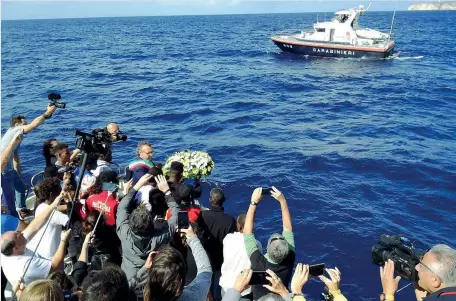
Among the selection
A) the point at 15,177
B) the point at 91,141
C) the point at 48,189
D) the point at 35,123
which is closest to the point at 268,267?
the point at 91,141

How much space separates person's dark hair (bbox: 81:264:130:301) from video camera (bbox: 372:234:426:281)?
2634 mm

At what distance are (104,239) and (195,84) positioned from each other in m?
28.6

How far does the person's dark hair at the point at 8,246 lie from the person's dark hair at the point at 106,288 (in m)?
1.59

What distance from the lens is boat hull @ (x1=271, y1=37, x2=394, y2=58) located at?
142 ft

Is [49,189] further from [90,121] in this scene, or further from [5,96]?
[5,96]

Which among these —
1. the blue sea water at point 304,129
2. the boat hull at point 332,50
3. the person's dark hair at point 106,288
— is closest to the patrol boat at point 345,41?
the boat hull at point 332,50

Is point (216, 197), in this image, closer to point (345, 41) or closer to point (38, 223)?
point (38, 223)

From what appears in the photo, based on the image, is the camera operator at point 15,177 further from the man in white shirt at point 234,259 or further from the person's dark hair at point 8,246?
the man in white shirt at point 234,259

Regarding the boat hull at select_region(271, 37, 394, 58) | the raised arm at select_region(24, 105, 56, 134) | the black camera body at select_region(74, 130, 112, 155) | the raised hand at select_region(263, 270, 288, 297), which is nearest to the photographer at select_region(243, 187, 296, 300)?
the raised hand at select_region(263, 270, 288, 297)

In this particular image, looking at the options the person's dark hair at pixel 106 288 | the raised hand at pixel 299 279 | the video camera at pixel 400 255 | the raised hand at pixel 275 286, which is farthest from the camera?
the video camera at pixel 400 255

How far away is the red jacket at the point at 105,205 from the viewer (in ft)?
18.6

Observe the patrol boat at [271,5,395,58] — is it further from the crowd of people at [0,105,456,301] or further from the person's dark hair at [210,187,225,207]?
the person's dark hair at [210,187,225,207]

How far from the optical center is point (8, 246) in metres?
4.20

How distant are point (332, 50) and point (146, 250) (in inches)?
1717
